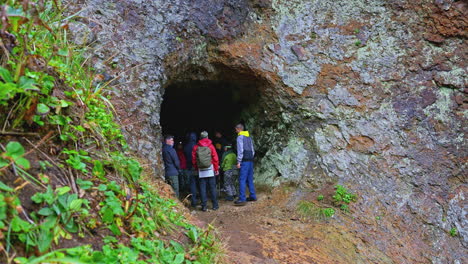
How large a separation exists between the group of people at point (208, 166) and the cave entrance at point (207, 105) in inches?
55.9

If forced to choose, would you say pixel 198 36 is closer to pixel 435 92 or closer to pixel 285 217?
pixel 285 217

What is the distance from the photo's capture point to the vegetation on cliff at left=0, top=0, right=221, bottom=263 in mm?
2050

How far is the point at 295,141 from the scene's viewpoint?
26.8 feet

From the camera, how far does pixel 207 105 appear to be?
1208 centimetres

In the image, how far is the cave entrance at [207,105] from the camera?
9227 mm

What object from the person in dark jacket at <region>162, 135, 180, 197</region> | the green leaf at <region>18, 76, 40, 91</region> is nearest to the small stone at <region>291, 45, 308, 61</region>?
the person in dark jacket at <region>162, 135, 180, 197</region>

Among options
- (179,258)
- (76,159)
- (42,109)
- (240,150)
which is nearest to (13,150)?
(42,109)

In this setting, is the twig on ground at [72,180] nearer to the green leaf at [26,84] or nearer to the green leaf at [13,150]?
the green leaf at [13,150]

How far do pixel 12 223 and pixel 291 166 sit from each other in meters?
6.50

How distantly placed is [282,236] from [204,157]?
2.33m

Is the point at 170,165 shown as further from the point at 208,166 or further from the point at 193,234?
the point at 193,234

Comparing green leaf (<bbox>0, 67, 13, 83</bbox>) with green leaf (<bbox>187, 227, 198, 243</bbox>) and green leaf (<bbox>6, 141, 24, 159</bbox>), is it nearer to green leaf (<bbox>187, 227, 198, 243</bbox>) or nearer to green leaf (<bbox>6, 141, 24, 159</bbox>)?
green leaf (<bbox>6, 141, 24, 159</bbox>)

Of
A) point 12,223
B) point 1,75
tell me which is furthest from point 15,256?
point 1,75

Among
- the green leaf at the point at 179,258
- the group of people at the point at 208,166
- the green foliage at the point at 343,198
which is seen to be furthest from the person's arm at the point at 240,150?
the green leaf at the point at 179,258
